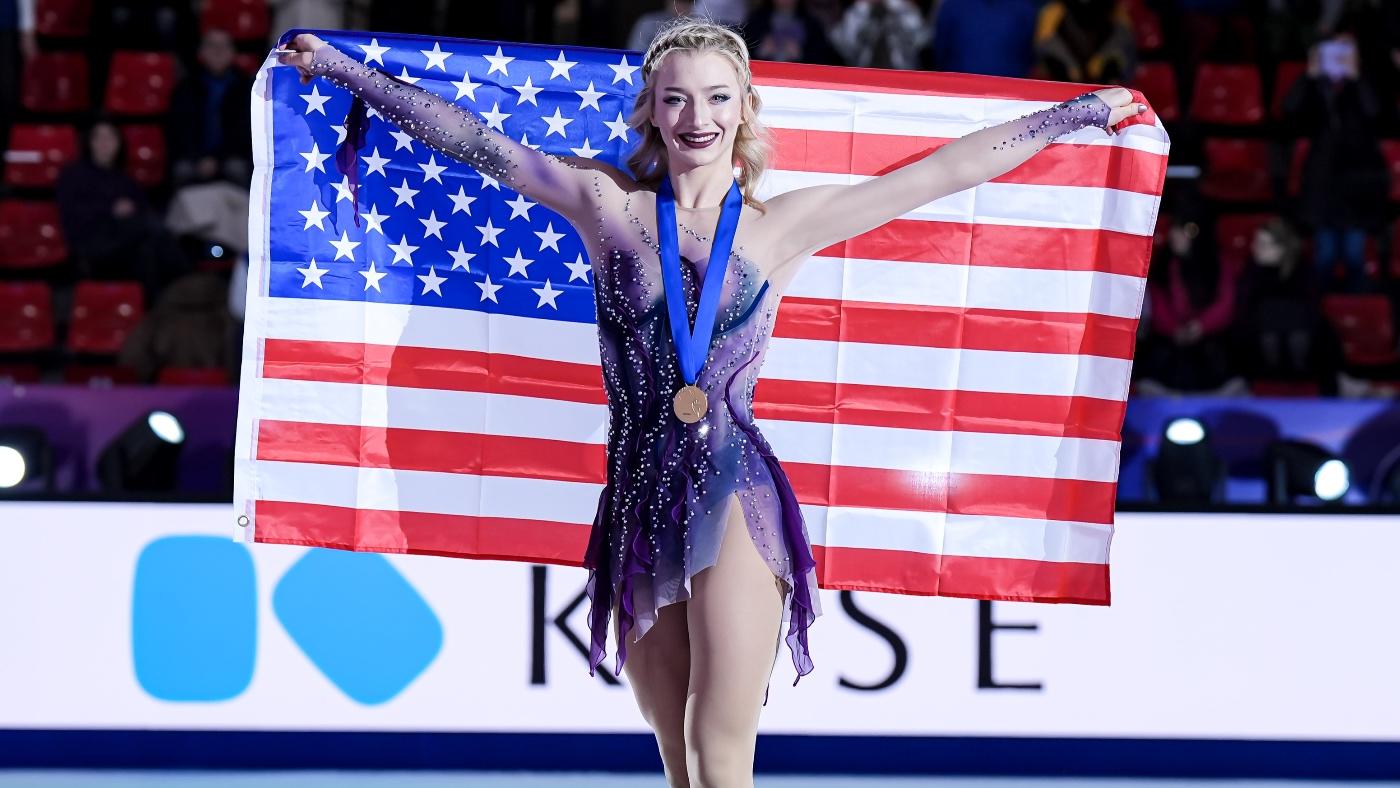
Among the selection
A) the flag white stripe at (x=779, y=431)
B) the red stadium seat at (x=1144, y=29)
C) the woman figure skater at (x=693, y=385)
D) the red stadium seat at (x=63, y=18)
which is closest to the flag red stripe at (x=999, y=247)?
the flag white stripe at (x=779, y=431)

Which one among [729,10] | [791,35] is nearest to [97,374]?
[729,10]

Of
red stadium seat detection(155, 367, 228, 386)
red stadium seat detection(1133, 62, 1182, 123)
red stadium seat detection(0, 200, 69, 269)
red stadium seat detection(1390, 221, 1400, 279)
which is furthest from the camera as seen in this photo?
red stadium seat detection(1133, 62, 1182, 123)

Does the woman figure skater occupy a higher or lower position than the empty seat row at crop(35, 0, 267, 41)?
A: lower

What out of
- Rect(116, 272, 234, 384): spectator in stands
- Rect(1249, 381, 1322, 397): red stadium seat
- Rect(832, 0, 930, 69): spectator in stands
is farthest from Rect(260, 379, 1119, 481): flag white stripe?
Rect(832, 0, 930, 69): spectator in stands

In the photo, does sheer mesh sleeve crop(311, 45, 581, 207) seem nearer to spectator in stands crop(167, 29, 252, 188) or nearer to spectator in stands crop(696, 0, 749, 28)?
spectator in stands crop(696, 0, 749, 28)

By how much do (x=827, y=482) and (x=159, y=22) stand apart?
7488 mm

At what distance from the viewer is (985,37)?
912 centimetres

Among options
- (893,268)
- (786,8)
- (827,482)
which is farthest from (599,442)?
(786,8)

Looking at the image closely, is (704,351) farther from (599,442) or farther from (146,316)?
(146,316)

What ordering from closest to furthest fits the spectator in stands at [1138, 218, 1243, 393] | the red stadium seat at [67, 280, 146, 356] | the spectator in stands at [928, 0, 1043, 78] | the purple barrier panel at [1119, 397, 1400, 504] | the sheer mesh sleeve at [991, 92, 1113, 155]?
1. the sheer mesh sleeve at [991, 92, 1113, 155]
2. the purple barrier panel at [1119, 397, 1400, 504]
3. the spectator in stands at [1138, 218, 1243, 393]
4. the red stadium seat at [67, 280, 146, 356]
5. the spectator in stands at [928, 0, 1043, 78]

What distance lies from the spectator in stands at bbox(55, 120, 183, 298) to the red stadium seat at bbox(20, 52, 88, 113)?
5.94ft

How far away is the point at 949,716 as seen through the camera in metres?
5.75

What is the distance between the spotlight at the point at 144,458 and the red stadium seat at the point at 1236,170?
260 inches

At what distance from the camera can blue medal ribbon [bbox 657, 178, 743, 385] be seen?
3.39 meters
